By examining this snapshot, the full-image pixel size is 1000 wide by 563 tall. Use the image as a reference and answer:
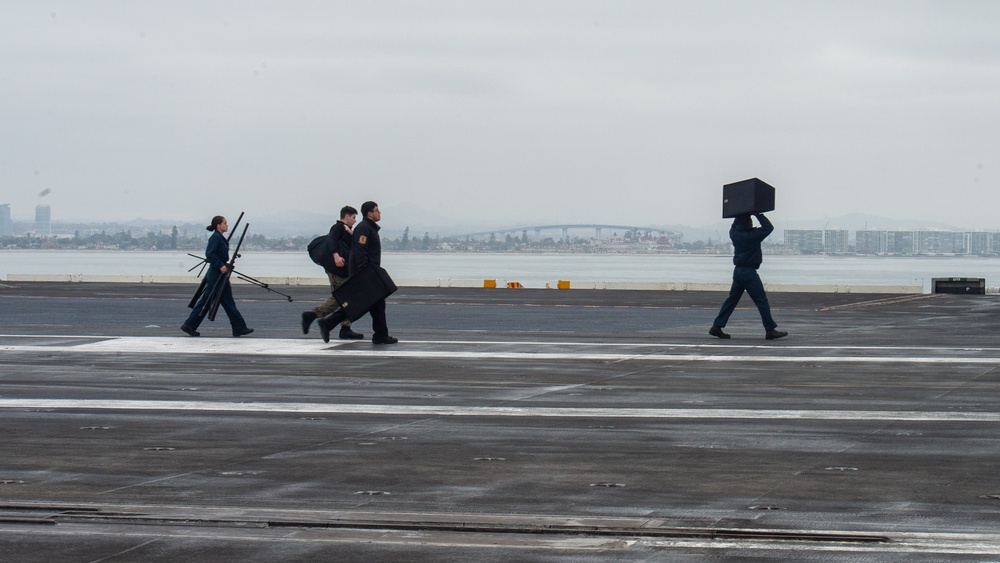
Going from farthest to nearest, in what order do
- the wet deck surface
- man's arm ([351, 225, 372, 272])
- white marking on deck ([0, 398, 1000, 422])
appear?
man's arm ([351, 225, 372, 272])
white marking on deck ([0, 398, 1000, 422])
the wet deck surface

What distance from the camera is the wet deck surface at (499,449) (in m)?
5.84

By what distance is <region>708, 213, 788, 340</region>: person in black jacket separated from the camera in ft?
55.3

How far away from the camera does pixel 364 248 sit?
16.1 metres

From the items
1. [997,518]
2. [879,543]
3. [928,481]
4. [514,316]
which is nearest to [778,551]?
[879,543]

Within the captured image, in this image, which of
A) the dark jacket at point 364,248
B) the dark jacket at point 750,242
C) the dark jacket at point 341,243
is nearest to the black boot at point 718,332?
the dark jacket at point 750,242

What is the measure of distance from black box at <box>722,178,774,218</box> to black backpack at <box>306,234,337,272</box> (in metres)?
5.75

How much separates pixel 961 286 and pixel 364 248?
2456cm

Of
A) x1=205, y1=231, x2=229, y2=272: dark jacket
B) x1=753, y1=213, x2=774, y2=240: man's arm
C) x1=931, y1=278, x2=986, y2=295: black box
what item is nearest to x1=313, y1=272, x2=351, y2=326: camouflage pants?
x1=205, y1=231, x2=229, y2=272: dark jacket

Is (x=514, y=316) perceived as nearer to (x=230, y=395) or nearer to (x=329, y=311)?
(x=329, y=311)

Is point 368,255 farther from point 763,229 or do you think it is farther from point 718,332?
point 763,229

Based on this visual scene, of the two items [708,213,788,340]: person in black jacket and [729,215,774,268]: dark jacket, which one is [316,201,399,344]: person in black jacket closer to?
[708,213,788,340]: person in black jacket

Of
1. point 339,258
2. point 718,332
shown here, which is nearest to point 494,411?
point 339,258

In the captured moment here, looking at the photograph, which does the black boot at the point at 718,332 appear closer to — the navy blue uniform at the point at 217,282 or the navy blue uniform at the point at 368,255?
the navy blue uniform at the point at 368,255

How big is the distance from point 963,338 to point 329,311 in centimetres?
924
